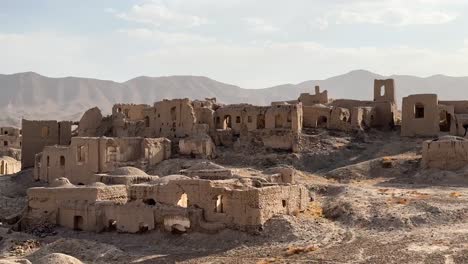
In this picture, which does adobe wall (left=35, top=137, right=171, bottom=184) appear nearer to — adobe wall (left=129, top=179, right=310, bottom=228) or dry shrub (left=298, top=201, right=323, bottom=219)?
adobe wall (left=129, top=179, right=310, bottom=228)

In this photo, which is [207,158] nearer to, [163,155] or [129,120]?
[163,155]

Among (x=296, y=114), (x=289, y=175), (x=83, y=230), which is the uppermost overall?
(x=296, y=114)

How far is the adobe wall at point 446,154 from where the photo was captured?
2925 cm

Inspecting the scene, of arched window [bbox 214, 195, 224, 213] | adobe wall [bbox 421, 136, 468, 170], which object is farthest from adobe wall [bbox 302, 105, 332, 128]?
arched window [bbox 214, 195, 224, 213]

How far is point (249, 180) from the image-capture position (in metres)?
23.4

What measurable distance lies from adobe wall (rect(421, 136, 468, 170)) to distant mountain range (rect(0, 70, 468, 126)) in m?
97.9

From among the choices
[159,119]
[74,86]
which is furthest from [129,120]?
[74,86]

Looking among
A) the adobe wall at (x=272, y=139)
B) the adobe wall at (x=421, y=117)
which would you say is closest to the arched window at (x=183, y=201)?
the adobe wall at (x=272, y=139)

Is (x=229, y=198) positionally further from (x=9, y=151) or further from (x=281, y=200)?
(x=9, y=151)

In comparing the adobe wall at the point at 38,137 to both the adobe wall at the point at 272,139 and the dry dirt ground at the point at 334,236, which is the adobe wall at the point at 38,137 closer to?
the dry dirt ground at the point at 334,236

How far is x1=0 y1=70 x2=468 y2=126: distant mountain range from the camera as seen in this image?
13588 cm

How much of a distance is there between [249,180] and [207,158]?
33.7ft

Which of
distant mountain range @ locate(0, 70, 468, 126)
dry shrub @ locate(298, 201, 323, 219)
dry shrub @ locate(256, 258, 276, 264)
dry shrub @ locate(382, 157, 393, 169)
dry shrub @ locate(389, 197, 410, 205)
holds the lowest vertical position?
dry shrub @ locate(256, 258, 276, 264)

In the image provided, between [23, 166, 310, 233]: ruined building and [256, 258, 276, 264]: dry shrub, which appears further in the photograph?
[23, 166, 310, 233]: ruined building
